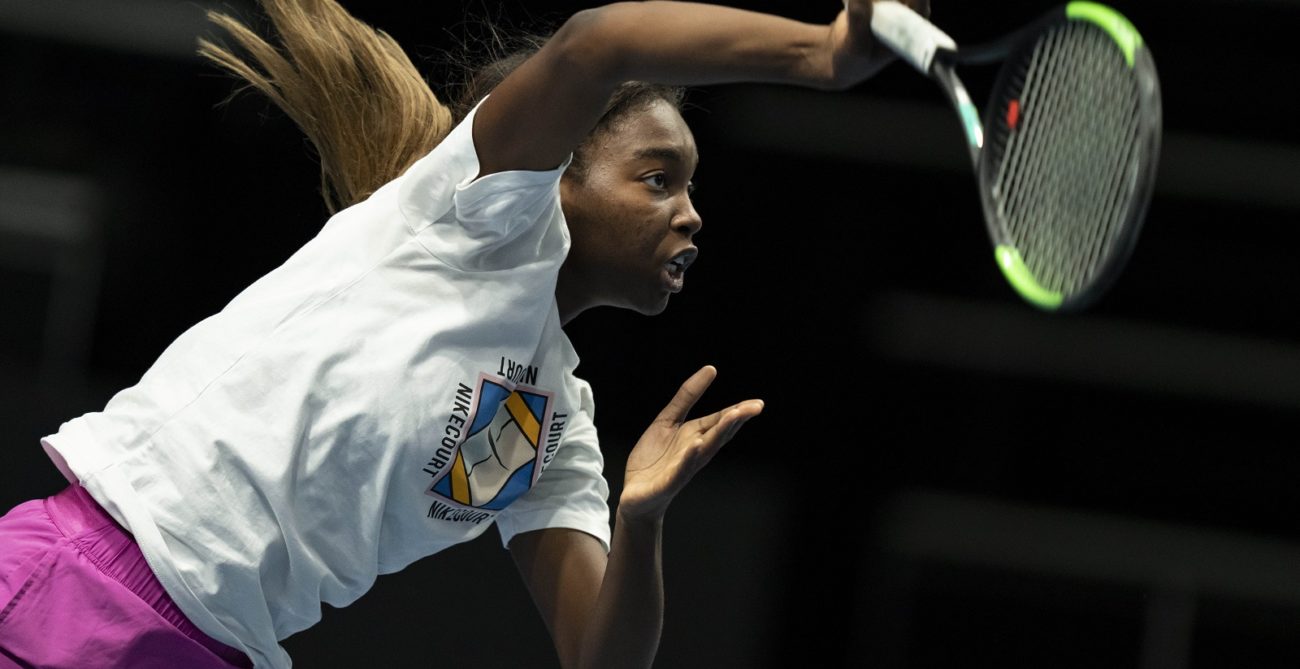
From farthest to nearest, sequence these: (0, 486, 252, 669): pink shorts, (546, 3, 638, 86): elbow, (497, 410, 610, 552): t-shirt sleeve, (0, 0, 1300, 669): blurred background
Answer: (0, 0, 1300, 669): blurred background
(497, 410, 610, 552): t-shirt sleeve
(0, 486, 252, 669): pink shorts
(546, 3, 638, 86): elbow

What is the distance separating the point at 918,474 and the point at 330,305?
7.52 feet

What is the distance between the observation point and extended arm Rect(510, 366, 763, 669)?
5.34 ft

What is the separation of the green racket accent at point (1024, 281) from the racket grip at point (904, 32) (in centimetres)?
18

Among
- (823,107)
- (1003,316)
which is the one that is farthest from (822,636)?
(823,107)

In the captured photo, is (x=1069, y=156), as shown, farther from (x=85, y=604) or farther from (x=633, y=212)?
(x=85, y=604)

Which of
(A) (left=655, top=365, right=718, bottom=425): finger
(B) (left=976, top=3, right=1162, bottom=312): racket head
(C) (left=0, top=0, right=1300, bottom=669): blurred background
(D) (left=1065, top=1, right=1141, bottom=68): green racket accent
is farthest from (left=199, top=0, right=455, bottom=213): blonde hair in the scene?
(C) (left=0, top=0, right=1300, bottom=669): blurred background

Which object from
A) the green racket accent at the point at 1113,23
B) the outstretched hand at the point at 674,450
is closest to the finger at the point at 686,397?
the outstretched hand at the point at 674,450

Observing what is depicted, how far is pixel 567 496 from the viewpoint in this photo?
1.89 m

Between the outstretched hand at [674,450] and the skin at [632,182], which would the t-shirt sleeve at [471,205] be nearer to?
the skin at [632,182]

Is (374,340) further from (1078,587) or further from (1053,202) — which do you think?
(1078,587)

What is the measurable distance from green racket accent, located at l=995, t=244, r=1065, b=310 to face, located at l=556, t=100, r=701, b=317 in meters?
0.44

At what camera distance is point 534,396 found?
1.66 m

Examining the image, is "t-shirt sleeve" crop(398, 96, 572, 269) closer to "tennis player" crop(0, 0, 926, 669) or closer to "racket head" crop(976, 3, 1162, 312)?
"tennis player" crop(0, 0, 926, 669)

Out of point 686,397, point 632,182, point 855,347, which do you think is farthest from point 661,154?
point 855,347
